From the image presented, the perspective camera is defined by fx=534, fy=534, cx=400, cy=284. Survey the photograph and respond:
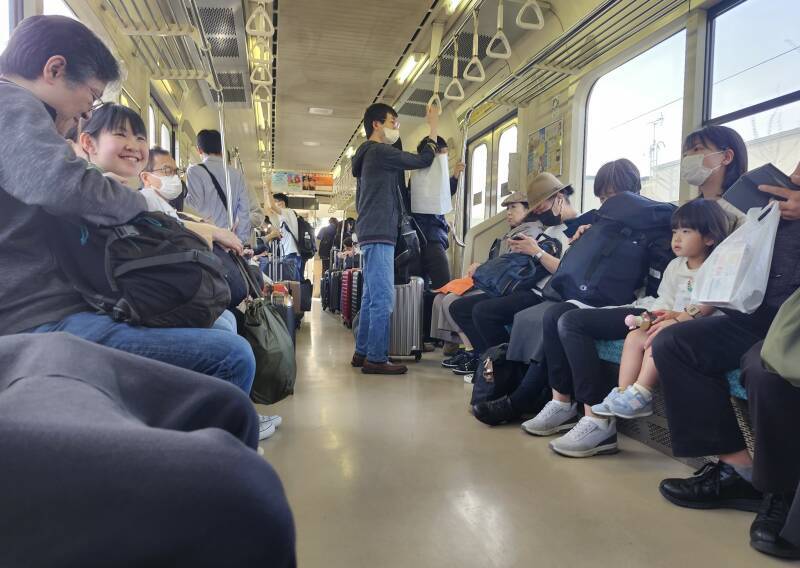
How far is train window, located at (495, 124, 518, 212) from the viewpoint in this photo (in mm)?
6441

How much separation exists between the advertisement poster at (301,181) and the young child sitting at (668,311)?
14.4m

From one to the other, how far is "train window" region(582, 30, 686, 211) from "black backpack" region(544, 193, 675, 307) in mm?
1474

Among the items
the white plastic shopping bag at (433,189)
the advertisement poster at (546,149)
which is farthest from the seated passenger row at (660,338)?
the advertisement poster at (546,149)

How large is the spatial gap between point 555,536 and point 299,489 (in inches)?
34.4

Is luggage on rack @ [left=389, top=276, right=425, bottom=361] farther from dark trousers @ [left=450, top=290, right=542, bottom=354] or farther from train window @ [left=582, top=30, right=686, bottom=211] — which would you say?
train window @ [left=582, top=30, right=686, bottom=211]

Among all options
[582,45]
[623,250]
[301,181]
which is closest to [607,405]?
[623,250]

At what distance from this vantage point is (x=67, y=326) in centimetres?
127

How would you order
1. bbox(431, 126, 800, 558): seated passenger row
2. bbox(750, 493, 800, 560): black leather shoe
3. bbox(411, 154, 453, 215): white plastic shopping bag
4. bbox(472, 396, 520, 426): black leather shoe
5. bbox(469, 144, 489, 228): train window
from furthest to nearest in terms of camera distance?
bbox(469, 144, 489, 228): train window, bbox(411, 154, 453, 215): white plastic shopping bag, bbox(472, 396, 520, 426): black leather shoe, bbox(431, 126, 800, 558): seated passenger row, bbox(750, 493, 800, 560): black leather shoe

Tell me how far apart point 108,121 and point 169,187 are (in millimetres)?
1231

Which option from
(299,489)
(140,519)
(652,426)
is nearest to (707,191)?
(652,426)

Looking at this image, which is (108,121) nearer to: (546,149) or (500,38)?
(500,38)

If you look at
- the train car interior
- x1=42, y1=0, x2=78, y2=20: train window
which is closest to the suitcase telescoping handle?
the train car interior

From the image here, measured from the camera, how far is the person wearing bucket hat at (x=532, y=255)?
332 cm

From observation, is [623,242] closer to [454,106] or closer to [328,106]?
[454,106]
